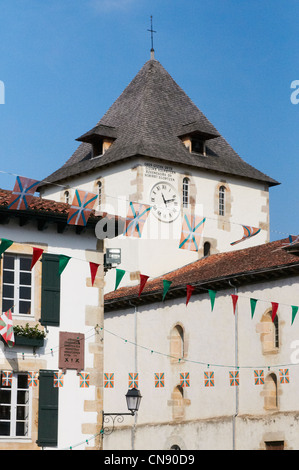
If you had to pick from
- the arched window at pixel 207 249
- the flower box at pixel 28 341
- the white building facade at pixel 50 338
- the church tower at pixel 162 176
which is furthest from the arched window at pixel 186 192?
the flower box at pixel 28 341

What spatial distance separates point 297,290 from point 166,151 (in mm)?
14318

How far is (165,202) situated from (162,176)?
112cm

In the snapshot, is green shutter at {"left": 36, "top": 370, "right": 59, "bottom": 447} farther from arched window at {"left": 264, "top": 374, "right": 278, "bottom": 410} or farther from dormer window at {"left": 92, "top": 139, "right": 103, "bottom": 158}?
dormer window at {"left": 92, "top": 139, "right": 103, "bottom": 158}

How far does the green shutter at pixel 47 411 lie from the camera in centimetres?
2892

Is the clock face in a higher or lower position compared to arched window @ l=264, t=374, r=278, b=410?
higher

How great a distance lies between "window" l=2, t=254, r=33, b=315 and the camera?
29547 millimetres

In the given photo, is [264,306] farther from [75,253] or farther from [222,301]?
[75,253]

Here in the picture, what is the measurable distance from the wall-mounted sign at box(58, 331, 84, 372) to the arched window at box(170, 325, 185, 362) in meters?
13.2

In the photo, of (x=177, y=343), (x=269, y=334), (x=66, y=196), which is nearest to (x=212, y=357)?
(x=177, y=343)

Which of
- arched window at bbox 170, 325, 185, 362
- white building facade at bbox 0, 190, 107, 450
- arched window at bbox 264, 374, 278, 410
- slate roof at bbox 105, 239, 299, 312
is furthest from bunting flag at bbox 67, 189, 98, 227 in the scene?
arched window at bbox 170, 325, 185, 362

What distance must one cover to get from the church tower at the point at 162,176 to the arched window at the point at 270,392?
11361 millimetres
